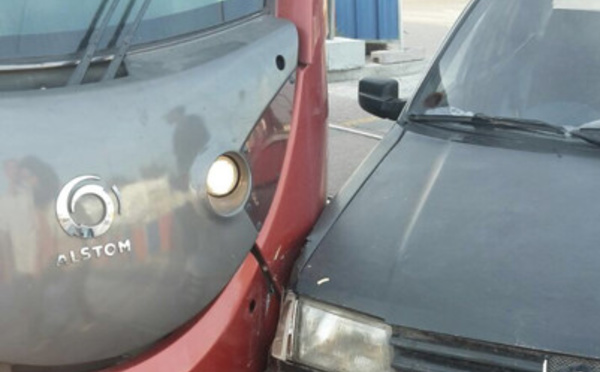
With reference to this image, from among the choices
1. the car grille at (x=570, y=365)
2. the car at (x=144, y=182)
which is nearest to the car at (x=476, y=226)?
the car grille at (x=570, y=365)

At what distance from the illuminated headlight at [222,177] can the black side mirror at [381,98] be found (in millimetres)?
1359

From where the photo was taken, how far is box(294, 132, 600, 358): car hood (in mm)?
2498

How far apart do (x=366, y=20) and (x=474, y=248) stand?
392 inches

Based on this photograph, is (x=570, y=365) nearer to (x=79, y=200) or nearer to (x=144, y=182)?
(x=144, y=182)

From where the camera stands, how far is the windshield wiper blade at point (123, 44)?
256cm

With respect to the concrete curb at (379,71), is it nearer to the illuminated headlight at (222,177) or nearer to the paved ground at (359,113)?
the paved ground at (359,113)

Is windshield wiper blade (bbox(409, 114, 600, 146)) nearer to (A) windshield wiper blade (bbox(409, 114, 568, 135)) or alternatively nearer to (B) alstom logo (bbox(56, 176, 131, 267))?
(A) windshield wiper blade (bbox(409, 114, 568, 135))

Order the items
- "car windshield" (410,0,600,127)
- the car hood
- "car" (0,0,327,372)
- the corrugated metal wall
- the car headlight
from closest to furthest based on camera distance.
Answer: "car" (0,0,327,372)
the car hood
the car headlight
"car windshield" (410,0,600,127)
the corrugated metal wall

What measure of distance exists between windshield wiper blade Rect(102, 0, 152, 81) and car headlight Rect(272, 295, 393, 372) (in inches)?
34.3

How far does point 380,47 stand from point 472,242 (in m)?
10.2

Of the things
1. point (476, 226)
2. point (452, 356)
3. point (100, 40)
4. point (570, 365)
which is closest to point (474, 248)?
point (476, 226)

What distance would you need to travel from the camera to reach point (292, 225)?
302 centimetres

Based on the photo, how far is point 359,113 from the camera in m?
9.49

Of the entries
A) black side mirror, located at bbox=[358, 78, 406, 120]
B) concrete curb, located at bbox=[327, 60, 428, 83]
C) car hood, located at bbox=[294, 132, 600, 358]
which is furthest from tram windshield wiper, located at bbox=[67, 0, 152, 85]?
concrete curb, located at bbox=[327, 60, 428, 83]
